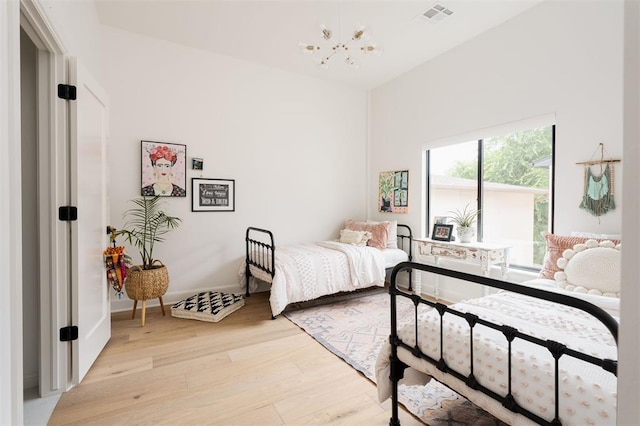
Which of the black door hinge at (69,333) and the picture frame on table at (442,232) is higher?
the picture frame on table at (442,232)

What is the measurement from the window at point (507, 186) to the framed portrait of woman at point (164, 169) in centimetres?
319

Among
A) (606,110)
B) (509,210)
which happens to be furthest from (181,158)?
(606,110)

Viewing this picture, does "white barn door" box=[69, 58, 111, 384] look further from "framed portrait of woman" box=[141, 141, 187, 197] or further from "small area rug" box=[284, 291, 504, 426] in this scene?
"small area rug" box=[284, 291, 504, 426]

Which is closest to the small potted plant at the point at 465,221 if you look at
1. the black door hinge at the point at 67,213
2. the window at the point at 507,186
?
the window at the point at 507,186

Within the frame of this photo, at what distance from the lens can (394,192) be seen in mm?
4445

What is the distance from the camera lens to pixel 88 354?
2080 mm

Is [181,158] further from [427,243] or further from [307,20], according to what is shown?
[427,243]

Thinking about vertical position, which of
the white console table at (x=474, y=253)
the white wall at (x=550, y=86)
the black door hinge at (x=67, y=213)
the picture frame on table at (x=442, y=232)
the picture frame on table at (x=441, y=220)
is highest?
the white wall at (x=550, y=86)

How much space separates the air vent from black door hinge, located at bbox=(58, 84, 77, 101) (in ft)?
9.75

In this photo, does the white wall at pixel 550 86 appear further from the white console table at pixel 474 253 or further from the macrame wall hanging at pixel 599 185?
the white console table at pixel 474 253

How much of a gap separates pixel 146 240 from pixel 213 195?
34.8 inches

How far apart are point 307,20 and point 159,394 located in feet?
11.1

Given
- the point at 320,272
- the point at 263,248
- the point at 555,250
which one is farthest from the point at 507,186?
the point at 263,248

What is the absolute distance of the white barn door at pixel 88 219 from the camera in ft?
6.29
